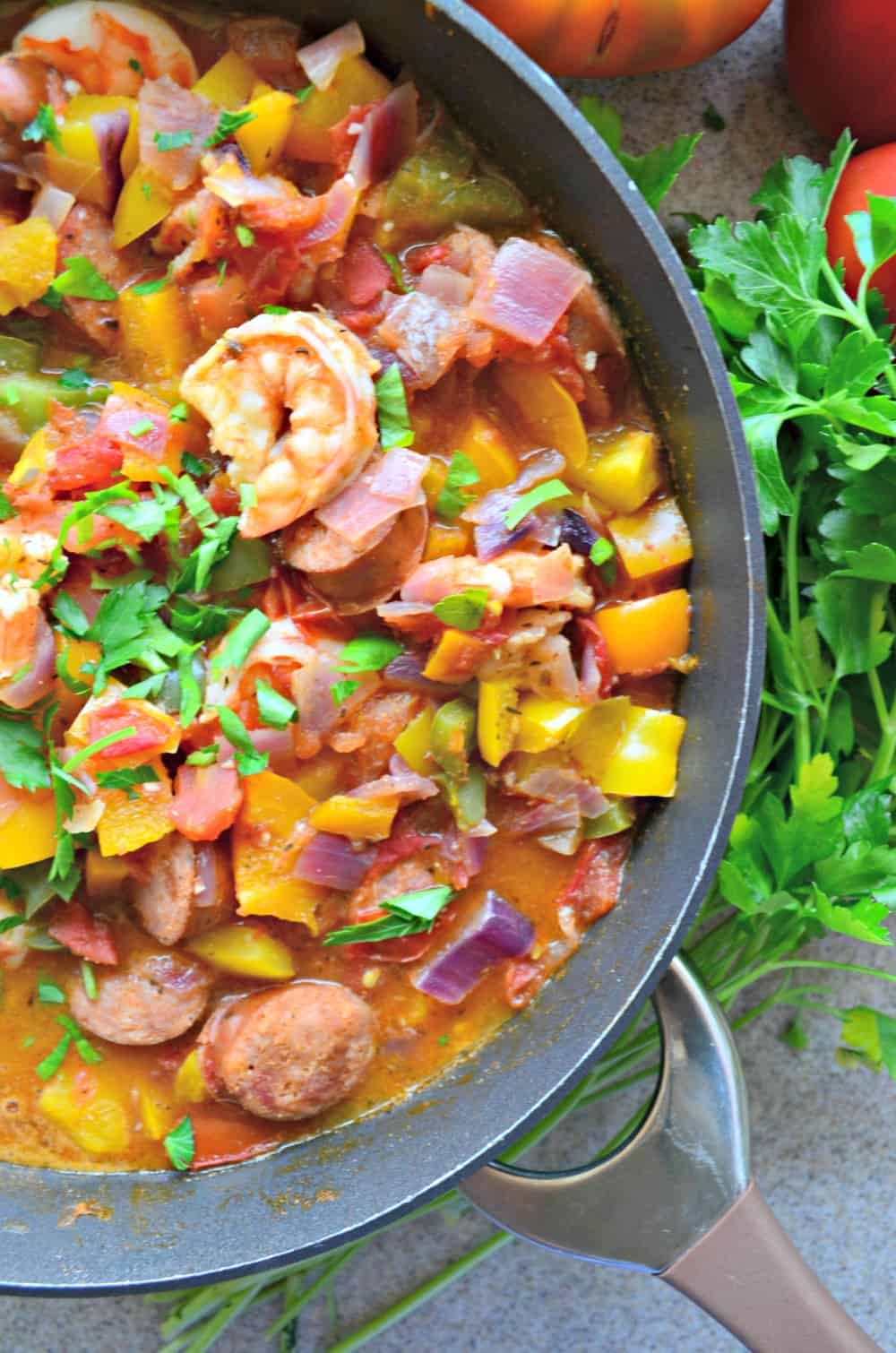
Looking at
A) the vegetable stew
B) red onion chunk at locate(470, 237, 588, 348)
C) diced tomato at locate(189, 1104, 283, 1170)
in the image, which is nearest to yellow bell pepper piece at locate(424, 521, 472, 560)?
the vegetable stew

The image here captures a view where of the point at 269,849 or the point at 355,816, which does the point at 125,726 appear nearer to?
the point at 269,849

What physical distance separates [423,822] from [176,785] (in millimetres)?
504

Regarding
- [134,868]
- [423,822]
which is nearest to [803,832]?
[423,822]

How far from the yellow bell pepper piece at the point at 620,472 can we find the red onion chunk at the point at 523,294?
281mm

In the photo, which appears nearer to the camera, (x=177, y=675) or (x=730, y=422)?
(x=730, y=422)

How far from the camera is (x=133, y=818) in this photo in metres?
2.35

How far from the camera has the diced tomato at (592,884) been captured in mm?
2555

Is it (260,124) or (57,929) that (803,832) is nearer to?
(57,929)

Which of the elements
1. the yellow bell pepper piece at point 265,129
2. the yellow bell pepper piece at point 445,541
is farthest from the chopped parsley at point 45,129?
the yellow bell pepper piece at point 445,541

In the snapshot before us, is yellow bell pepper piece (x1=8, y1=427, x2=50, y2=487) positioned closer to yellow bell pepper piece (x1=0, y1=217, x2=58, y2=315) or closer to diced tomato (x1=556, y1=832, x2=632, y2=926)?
yellow bell pepper piece (x1=0, y1=217, x2=58, y2=315)

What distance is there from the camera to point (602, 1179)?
98.0 inches

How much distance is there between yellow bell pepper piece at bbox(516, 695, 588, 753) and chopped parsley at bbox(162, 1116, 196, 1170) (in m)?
1.06

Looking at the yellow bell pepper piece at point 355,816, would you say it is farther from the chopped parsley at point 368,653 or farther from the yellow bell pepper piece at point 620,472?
the yellow bell pepper piece at point 620,472

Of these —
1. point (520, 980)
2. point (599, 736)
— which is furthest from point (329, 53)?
point (520, 980)
